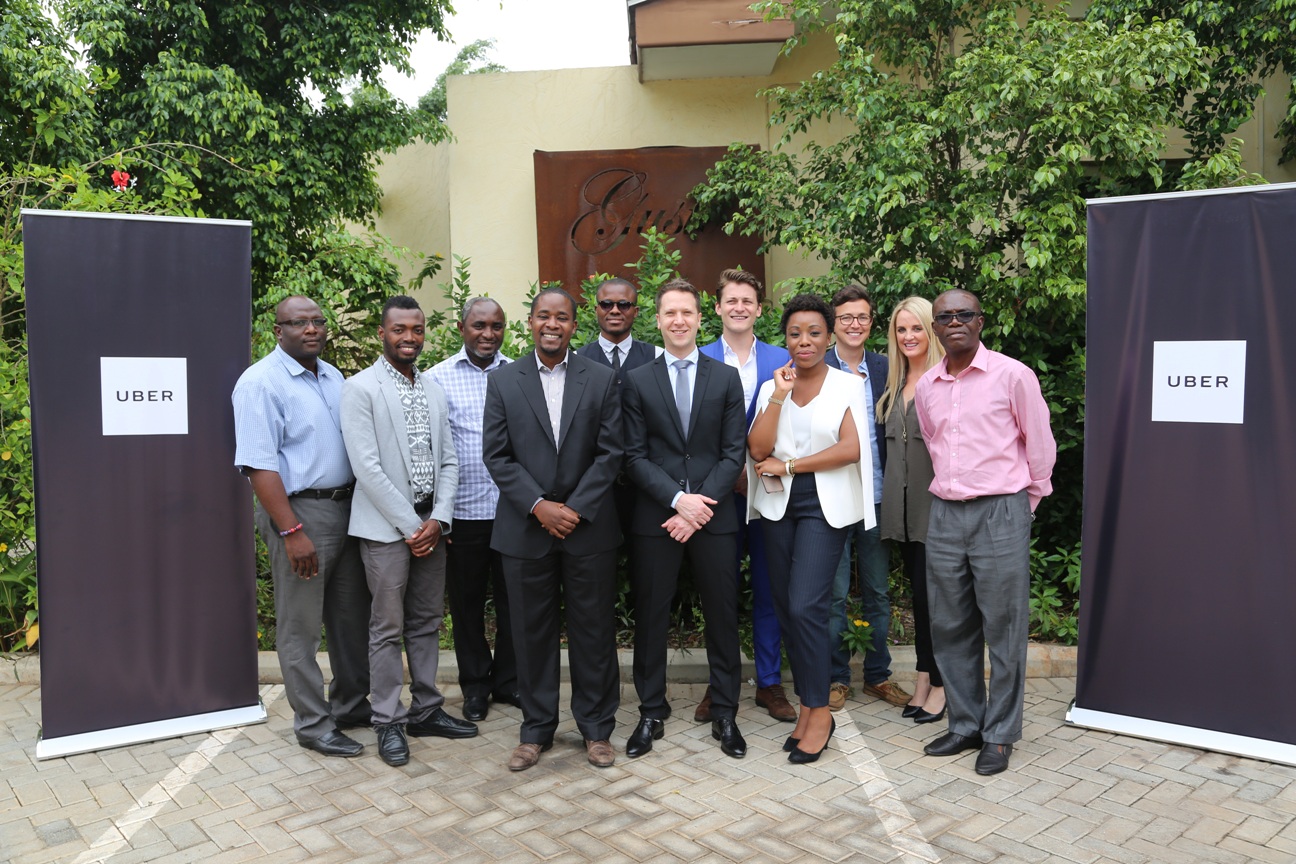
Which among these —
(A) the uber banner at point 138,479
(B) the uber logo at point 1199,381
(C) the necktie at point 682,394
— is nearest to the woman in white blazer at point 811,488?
(C) the necktie at point 682,394

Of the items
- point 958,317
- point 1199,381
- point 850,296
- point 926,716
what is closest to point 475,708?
point 926,716

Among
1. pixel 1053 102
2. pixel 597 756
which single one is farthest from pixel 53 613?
pixel 1053 102

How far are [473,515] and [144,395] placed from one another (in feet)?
5.57

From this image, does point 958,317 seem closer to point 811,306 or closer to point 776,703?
point 811,306

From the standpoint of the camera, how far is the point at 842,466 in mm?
4379

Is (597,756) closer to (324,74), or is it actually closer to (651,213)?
(651,213)

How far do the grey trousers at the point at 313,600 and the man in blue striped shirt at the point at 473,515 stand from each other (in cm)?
53

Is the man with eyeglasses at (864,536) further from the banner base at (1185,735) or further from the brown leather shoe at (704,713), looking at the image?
the banner base at (1185,735)

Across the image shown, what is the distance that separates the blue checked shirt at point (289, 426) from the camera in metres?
4.35

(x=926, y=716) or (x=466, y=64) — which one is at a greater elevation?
(x=466, y=64)

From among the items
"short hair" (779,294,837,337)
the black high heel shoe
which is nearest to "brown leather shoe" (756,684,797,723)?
the black high heel shoe

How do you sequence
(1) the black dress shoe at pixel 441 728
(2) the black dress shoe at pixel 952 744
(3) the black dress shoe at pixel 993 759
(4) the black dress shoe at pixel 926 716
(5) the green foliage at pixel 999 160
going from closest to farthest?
(3) the black dress shoe at pixel 993 759, (2) the black dress shoe at pixel 952 744, (1) the black dress shoe at pixel 441 728, (4) the black dress shoe at pixel 926 716, (5) the green foliage at pixel 999 160

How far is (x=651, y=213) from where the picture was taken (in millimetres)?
9773

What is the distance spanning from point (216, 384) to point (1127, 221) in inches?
181
